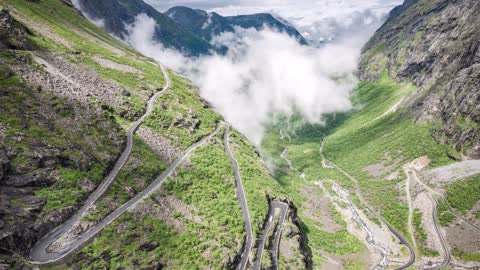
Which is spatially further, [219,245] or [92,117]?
[92,117]

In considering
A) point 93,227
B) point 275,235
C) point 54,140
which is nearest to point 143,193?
point 93,227

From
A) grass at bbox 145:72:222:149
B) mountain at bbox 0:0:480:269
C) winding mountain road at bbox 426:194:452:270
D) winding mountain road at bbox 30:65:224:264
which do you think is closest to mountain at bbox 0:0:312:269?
winding mountain road at bbox 30:65:224:264

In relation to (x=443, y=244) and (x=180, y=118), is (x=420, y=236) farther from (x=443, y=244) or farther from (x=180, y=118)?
(x=180, y=118)

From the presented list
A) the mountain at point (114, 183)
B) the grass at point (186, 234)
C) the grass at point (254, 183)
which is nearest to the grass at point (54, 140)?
the mountain at point (114, 183)

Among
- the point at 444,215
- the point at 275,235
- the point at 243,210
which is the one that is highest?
the point at 444,215

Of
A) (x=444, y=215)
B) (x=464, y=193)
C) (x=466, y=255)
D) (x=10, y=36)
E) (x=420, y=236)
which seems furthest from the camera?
(x=464, y=193)

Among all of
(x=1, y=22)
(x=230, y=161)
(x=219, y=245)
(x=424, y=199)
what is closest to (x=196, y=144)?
(x=230, y=161)

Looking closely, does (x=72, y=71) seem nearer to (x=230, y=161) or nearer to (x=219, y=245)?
(x=230, y=161)

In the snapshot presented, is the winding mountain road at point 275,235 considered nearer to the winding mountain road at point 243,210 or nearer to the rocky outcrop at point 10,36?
the winding mountain road at point 243,210

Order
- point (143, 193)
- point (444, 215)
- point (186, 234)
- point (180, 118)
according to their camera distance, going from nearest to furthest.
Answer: point (186, 234) → point (143, 193) → point (180, 118) → point (444, 215)

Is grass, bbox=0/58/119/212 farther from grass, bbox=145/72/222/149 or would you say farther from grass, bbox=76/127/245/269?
grass, bbox=145/72/222/149

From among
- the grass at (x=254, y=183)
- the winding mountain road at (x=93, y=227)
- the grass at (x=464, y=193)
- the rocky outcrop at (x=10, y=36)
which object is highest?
the grass at (x=464, y=193)
